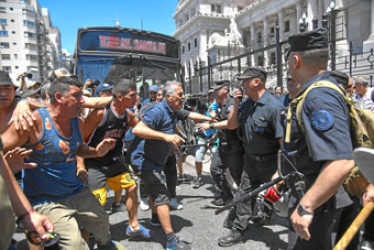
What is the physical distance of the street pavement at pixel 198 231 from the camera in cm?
330

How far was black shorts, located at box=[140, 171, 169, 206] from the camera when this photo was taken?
124 inches

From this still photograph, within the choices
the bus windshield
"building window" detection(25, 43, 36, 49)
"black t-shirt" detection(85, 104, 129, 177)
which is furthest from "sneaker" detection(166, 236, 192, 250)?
"building window" detection(25, 43, 36, 49)

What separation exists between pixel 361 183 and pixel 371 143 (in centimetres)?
29

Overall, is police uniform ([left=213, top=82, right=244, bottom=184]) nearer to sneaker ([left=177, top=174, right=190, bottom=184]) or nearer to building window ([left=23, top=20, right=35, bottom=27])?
sneaker ([left=177, top=174, right=190, bottom=184])

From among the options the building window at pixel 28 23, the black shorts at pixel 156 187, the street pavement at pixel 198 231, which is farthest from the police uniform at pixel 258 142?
the building window at pixel 28 23

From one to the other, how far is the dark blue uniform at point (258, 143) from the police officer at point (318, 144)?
A: 1177 mm

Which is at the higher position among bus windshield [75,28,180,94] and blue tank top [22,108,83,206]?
bus windshield [75,28,180,94]

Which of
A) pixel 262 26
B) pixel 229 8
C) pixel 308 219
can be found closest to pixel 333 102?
pixel 308 219

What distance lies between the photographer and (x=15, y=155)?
1.89 metres

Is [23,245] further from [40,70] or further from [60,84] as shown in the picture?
[40,70]

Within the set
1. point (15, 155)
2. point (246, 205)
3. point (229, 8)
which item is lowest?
point (246, 205)

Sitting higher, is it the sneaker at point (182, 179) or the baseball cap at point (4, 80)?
the baseball cap at point (4, 80)

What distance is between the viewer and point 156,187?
3.21 m

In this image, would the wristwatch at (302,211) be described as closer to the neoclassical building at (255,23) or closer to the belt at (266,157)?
the belt at (266,157)
